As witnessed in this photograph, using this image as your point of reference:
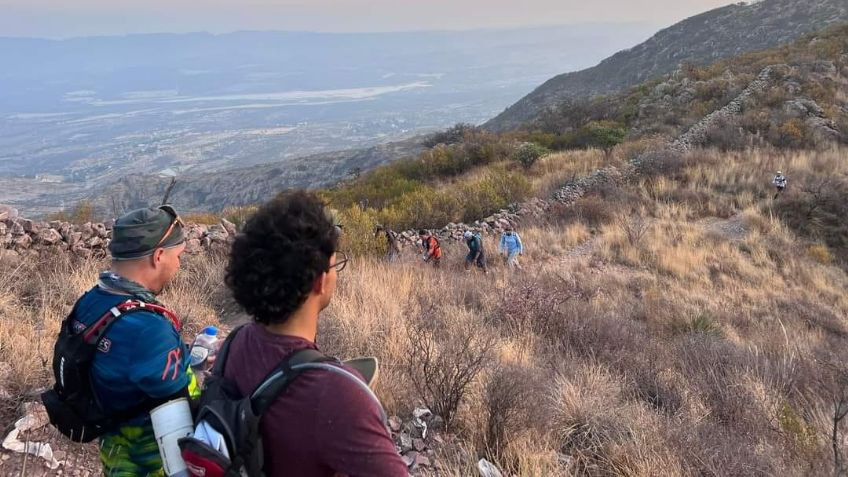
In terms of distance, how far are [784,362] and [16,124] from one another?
189 metres

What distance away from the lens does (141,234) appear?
225cm

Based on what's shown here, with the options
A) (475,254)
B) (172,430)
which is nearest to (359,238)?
(475,254)

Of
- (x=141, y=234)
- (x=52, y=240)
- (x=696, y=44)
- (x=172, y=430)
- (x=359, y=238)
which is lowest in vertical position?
(x=359, y=238)

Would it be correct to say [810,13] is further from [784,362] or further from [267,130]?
[267,130]

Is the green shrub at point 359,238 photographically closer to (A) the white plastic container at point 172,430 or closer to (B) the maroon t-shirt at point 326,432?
(A) the white plastic container at point 172,430

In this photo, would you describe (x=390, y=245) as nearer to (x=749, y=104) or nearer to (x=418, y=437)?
(x=418, y=437)

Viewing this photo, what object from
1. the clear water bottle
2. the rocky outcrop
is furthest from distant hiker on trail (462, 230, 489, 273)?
the clear water bottle

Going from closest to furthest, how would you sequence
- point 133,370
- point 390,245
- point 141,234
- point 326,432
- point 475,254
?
point 326,432 → point 133,370 → point 141,234 → point 475,254 → point 390,245

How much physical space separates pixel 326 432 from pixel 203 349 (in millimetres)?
1680

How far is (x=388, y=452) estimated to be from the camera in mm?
1444

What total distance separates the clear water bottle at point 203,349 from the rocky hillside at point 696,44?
34433 millimetres

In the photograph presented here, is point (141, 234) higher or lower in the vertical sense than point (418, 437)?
higher

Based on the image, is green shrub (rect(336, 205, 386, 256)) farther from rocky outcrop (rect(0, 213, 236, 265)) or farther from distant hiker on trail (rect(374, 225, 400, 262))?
rocky outcrop (rect(0, 213, 236, 265))

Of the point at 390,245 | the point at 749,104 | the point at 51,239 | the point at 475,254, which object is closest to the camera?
the point at 51,239
